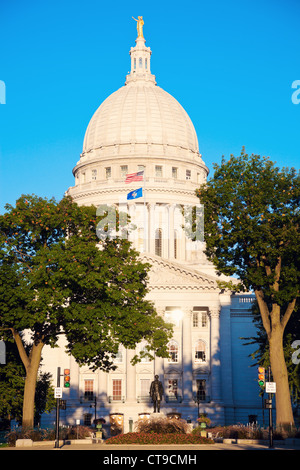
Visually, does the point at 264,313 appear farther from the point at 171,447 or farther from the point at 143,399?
the point at 143,399

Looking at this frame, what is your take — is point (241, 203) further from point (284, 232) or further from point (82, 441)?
point (82, 441)

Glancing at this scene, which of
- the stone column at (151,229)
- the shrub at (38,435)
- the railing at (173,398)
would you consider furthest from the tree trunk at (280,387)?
the stone column at (151,229)

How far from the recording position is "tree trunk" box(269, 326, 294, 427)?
46.6 meters

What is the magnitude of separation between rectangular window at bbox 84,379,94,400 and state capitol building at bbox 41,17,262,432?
0.12 m

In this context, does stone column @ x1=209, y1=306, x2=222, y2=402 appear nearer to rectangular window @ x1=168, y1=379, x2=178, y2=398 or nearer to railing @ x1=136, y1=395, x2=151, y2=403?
rectangular window @ x1=168, y1=379, x2=178, y2=398

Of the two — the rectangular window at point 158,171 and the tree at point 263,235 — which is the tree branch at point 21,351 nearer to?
the tree at point 263,235

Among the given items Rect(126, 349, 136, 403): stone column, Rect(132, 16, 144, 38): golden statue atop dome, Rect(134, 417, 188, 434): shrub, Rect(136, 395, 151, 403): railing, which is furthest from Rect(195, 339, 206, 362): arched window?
Rect(132, 16, 144, 38): golden statue atop dome

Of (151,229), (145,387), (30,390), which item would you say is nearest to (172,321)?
(145,387)

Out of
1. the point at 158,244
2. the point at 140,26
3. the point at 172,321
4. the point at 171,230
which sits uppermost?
the point at 140,26

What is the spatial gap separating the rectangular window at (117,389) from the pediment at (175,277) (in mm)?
11449

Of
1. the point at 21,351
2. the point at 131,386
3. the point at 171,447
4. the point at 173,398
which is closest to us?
the point at 171,447

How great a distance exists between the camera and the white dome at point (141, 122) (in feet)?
382

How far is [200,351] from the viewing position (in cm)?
9075

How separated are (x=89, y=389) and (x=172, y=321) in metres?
12.5
